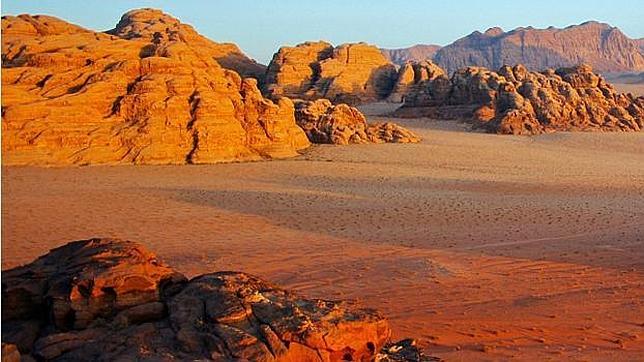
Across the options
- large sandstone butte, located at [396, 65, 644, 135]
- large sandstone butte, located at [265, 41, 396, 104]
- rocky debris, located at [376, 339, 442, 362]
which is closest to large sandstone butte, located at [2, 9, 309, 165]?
large sandstone butte, located at [396, 65, 644, 135]

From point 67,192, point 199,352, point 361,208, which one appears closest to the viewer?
point 199,352

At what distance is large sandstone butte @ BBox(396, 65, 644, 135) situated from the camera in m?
34.6

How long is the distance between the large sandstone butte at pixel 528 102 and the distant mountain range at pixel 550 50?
116 m

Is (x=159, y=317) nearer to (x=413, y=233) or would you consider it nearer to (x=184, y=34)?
(x=413, y=233)

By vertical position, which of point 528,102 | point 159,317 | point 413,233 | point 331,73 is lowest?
point 413,233

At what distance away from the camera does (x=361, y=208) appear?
14.4 m

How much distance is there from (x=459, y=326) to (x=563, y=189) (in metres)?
12.2

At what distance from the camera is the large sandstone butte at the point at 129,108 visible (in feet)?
62.5

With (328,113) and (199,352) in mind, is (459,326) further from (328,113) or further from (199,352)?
(328,113)

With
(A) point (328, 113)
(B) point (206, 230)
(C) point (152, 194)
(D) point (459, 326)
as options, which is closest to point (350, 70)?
(A) point (328, 113)

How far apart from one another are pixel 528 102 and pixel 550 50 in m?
141

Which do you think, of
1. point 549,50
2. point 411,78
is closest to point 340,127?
point 411,78

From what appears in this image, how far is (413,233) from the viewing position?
12.0 metres

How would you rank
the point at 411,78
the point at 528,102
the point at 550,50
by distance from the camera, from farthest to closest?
1. the point at 550,50
2. the point at 411,78
3. the point at 528,102
